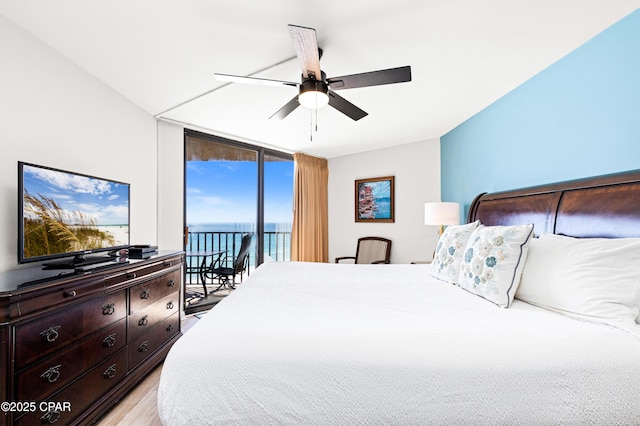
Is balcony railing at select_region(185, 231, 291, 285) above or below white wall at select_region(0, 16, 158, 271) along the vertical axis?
below

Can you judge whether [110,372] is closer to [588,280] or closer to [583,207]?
[588,280]

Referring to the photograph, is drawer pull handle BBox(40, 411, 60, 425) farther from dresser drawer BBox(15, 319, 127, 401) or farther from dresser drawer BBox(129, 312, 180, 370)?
dresser drawer BBox(129, 312, 180, 370)

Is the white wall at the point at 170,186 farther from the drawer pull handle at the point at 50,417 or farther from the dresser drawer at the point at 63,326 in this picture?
the drawer pull handle at the point at 50,417

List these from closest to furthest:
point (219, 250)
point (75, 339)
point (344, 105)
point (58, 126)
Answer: point (75, 339) < point (58, 126) < point (344, 105) < point (219, 250)

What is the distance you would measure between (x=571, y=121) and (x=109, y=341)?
3515mm

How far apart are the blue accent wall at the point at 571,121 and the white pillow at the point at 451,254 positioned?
0.79 metres

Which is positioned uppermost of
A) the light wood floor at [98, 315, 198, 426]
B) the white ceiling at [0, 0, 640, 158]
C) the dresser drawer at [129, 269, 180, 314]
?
the white ceiling at [0, 0, 640, 158]

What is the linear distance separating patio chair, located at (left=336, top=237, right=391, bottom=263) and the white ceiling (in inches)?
90.0

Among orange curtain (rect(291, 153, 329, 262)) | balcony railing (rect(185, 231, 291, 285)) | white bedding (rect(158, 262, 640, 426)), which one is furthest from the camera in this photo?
balcony railing (rect(185, 231, 291, 285))

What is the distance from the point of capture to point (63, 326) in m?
1.44

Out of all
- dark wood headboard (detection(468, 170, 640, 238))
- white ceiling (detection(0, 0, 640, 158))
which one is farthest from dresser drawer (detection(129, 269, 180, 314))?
dark wood headboard (detection(468, 170, 640, 238))

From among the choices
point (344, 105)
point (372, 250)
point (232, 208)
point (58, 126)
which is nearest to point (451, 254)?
point (344, 105)

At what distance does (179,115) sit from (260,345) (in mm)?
2945

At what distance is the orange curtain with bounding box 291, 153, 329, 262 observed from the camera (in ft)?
Result: 15.5
